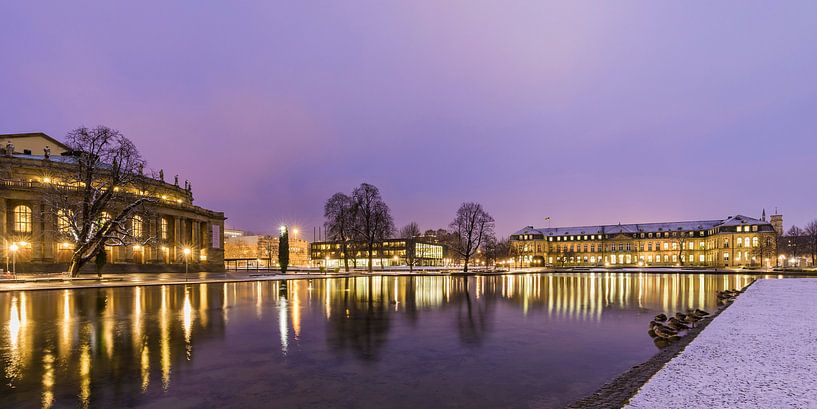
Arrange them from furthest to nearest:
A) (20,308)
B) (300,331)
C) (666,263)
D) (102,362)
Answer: (666,263) < (20,308) < (300,331) < (102,362)

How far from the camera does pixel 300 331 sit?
1658 centimetres

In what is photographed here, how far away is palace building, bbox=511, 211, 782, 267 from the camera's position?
124 meters

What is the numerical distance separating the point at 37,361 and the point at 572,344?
15870 millimetres

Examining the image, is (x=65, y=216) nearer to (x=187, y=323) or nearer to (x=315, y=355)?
(x=187, y=323)

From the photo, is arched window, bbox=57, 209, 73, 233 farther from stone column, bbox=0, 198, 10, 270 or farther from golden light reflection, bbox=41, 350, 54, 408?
golden light reflection, bbox=41, 350, 54, 408

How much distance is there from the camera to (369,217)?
2990 inches

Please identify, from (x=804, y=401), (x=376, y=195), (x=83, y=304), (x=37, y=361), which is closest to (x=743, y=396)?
(x=804, y=401)

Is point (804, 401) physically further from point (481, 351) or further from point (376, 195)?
point (376, 195)

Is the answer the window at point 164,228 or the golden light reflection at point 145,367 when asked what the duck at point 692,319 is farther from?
the window at point 164,228

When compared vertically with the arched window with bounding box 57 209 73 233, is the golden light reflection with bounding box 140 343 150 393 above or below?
below

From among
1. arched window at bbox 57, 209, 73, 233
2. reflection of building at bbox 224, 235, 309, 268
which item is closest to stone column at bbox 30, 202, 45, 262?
arched window at bbox 57, 209, 73, 233

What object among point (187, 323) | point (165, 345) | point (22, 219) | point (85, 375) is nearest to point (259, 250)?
point (22, 219)

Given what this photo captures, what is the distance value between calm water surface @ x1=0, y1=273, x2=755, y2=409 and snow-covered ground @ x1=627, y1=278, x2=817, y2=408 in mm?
1560

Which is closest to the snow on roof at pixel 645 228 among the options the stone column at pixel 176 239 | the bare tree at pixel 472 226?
the bare tree at pixel 472 226
